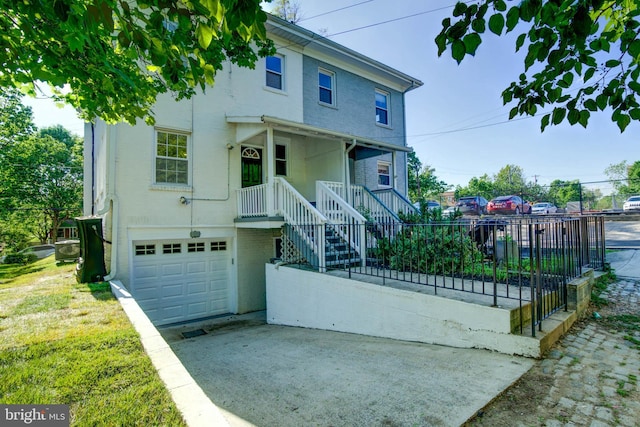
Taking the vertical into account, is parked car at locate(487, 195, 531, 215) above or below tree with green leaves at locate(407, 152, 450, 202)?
below

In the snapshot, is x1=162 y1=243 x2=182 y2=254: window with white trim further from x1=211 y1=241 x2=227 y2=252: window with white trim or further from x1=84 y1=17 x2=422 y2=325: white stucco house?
x1=211 y1=241 x2=227 y2=252: window with white trim

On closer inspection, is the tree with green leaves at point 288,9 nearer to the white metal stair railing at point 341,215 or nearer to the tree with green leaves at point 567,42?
the white metal stair railing at point 341,215

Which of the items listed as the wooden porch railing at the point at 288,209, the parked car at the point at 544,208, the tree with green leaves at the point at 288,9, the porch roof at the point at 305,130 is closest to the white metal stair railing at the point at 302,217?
the wooden porch railing at the point at 288,209

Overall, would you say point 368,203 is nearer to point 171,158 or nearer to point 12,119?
point 171,158

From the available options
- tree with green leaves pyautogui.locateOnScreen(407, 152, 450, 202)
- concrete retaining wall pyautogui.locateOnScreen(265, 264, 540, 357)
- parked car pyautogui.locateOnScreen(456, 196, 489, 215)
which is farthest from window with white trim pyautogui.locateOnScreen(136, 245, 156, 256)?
tree with green leaves pyautogui.locateOnScreen(407, 152, 450, 202)

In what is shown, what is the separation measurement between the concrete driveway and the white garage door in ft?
13.1

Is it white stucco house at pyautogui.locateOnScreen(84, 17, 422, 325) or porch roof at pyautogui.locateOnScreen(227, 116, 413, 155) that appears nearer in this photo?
white stucco house at pyautogui.locateOnScreen(84, 17, 422, 325)

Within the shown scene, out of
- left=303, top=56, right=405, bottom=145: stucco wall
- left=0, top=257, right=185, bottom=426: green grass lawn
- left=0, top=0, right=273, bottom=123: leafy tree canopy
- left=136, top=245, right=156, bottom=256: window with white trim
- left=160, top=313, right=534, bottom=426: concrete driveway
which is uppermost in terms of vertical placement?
left=303, top=56, right=405, bottom=145: stucco wall

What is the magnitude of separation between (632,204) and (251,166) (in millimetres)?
22910

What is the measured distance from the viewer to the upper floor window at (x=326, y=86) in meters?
12.6

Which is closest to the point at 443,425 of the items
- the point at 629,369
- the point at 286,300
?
the point at 629,369

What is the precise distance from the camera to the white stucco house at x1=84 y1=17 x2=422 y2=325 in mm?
8570

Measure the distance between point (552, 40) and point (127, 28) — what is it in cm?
352

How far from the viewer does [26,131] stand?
2130cm
